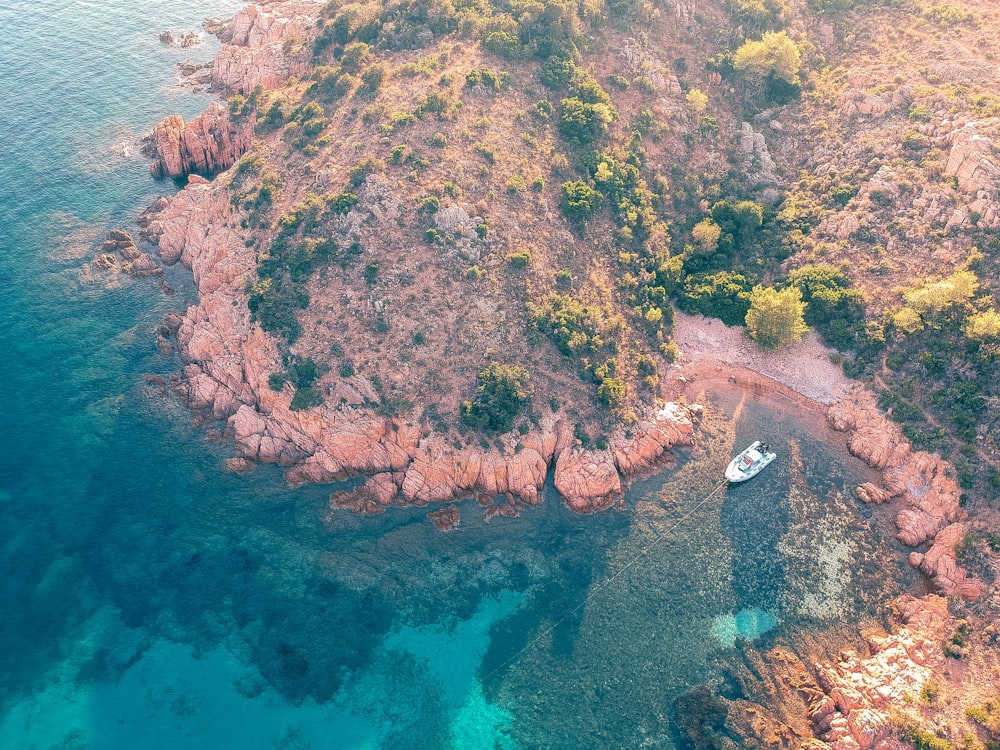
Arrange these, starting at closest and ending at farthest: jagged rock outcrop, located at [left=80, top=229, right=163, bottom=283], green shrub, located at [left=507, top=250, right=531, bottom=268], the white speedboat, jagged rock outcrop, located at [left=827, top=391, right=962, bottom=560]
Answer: jagged rock outcrop, located at [left=827, top=391, right=962, bottom=560] < the white speedboat < green shrub, located at [left=507, top=250, right=531, bottom=268] < jagged rock outcrop, located at [left=80, top=229, right=163, bottom=283]

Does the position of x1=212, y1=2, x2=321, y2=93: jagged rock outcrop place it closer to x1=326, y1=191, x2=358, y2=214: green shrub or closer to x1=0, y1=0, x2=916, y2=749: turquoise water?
x1=326, y1=191, x2=358, y2=214: green shrub

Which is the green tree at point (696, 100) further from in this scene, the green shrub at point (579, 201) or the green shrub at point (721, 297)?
the green shrub at point (721, 297)

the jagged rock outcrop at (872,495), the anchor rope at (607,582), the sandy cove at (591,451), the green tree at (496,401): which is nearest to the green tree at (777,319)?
the sandy cove at (591,451)

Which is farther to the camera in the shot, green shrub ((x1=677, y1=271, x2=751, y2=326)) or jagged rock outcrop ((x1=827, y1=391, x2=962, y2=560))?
green shrub ((x1=677, y1=271, x2=751, y2=326))

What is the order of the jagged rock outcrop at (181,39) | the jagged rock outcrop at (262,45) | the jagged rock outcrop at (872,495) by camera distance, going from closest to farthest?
the jagged rock outcrop at (872,495) → the jagged rock outcrop at (262,45) → the jagged rock outcrop at (181,39)

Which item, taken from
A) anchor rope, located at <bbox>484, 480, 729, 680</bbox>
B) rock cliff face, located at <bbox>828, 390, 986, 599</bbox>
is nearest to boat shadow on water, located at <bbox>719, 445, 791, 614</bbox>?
anchor rope, located at <bbox>484, 480, 729, 680</bbox>

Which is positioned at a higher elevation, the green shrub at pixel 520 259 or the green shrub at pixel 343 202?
the green shrub at pixel 343 202

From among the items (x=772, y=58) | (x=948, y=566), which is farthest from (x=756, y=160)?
(x=948, y=566)
